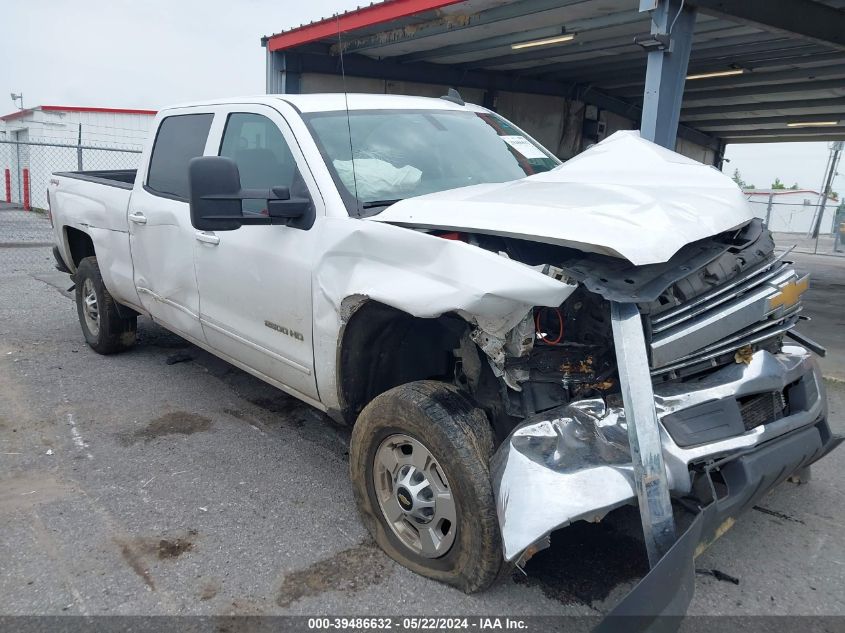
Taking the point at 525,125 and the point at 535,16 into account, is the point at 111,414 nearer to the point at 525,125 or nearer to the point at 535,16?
the point at 535,16

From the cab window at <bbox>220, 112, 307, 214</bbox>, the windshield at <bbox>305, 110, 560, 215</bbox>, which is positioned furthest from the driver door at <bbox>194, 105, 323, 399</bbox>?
the windshield at <bbox>305, 110, 560, 215</bbox>

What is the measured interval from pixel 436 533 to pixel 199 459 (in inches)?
69.2

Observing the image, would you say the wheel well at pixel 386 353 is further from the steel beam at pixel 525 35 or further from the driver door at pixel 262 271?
the steel beam at pixel 525 35

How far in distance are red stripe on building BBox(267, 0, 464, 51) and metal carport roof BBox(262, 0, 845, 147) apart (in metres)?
0.02

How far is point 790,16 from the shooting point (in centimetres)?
760

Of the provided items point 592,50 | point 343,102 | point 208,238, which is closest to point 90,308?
point 208,238

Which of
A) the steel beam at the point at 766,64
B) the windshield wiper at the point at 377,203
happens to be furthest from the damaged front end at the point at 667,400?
the steel beam at the point at 766,64

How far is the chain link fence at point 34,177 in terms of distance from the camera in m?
13.3

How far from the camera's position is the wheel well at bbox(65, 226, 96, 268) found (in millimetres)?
6047

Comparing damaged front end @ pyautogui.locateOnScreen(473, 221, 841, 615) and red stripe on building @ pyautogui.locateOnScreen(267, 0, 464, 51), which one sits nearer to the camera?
damaged front end @ pyautogui.locateOnScreen(473, 221, 841, 615)

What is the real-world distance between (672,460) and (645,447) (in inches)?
5.6

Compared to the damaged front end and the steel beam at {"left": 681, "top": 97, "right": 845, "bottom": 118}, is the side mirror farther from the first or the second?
the steel beam at {"left": 681, "top": 97, "right": 845, "bottom": 118}

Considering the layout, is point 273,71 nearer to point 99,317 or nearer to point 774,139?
point 99,317

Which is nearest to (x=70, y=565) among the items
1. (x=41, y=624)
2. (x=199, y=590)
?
(x=41, y=624)
